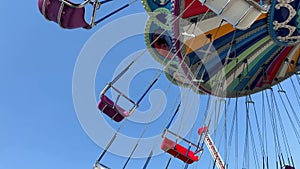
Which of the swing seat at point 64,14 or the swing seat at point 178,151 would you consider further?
the swing seat at point 178,151

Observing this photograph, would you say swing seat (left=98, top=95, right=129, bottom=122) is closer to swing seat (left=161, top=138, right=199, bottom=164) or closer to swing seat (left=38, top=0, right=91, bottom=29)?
swing seat (left=161, top=138, right=199, bottom=164)

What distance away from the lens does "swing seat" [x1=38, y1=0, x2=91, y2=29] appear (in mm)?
4906

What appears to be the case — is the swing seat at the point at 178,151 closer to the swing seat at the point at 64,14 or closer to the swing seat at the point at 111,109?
the swing seat at the point at 111,109

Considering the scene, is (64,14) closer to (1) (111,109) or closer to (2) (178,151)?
(1) (111,109)

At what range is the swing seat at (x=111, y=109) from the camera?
19.8ft

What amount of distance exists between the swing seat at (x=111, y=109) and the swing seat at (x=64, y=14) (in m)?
1.39

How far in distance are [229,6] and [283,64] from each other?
3.06 metres

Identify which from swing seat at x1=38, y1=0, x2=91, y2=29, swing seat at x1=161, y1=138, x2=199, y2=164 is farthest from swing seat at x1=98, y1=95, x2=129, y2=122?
swing seat at x1=38, y1=0, x2=91, y2=29

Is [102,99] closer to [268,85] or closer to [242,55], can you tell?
[242,55]

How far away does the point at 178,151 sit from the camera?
671 cm

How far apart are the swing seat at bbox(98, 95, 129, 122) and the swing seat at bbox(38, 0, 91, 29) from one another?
139 centimetres

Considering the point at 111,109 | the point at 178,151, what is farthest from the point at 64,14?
the point at 178,151

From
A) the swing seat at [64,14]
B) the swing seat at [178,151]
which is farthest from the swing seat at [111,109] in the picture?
the swing seat at [64,14]

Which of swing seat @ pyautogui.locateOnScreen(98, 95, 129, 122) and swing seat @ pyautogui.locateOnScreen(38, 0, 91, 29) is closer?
swing seat @ pyautogui.locateOnScreen(38, 0, 91, 29)
